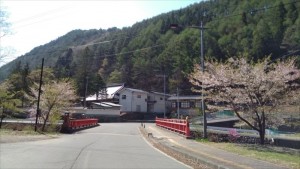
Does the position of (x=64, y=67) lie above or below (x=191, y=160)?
above

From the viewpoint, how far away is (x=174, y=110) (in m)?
92.1

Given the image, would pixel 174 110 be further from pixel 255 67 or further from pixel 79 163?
pixel 79 163

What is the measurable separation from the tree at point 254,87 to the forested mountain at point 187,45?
4762cm

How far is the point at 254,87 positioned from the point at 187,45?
85553mm

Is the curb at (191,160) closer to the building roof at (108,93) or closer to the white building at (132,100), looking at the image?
the white building at (132,100)

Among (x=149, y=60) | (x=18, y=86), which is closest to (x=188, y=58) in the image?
(x=149, y=60)

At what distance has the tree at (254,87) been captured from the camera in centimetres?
2041

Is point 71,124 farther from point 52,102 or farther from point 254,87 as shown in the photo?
point 254,87

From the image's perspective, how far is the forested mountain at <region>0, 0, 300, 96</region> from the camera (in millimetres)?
85312

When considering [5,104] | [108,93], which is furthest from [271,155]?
[108,93]

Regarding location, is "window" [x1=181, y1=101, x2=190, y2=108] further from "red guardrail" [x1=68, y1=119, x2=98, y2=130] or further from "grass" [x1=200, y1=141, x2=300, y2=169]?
"grass" [x1=200, y1=141, x2=300, y2=169]

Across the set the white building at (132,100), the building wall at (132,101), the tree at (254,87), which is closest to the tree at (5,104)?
the tree at (254,87)

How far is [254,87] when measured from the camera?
2047cm

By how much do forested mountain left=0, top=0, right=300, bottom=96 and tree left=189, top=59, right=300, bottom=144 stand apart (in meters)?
47.6
